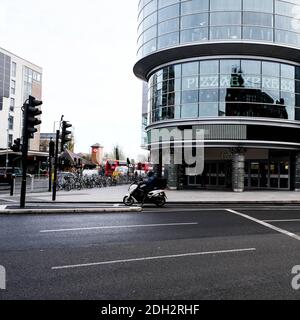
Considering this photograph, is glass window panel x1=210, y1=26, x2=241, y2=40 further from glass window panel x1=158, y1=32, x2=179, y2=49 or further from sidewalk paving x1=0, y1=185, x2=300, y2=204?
sidewalk paving x1=0, y1=185, x2=300, y2=204

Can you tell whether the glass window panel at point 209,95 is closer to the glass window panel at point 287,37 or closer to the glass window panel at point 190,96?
the glass window panel at point 190,96

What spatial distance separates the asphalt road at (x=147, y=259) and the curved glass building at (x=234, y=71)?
67.0ft

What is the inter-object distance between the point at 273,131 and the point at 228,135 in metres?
4.07

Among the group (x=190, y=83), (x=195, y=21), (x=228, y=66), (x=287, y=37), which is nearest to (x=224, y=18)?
(x=195, y=21)

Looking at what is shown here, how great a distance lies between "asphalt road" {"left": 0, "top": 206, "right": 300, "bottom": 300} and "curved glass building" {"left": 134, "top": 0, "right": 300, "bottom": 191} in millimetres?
20425

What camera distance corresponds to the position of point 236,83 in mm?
31297

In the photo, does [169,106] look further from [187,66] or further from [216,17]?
[216,17]

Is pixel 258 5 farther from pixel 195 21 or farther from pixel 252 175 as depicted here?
pixel 252 175

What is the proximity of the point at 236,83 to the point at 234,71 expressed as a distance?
1.07m

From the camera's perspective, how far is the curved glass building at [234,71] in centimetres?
3086

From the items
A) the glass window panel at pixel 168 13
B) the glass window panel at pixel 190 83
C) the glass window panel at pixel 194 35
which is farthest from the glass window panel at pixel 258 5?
the glass window panel at pixel 190 83

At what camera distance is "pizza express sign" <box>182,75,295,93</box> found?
31.3 metres

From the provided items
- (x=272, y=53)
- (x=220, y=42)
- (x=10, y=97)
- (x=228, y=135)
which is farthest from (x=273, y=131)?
(x=10, y=97)

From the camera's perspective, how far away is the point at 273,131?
3209cm
